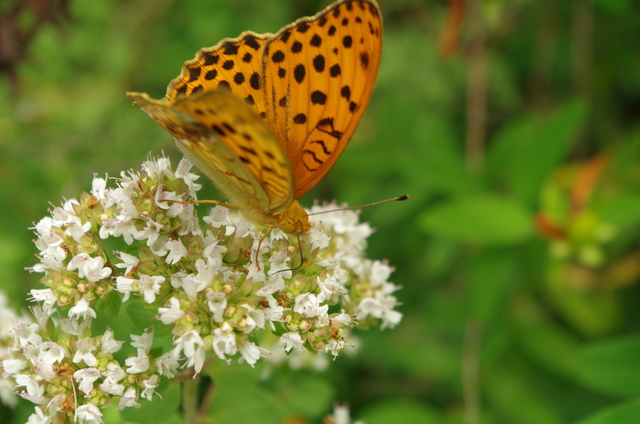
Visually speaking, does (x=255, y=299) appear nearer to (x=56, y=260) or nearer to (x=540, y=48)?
(x=56, y=260)

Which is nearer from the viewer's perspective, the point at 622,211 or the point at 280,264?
the point at 280,264

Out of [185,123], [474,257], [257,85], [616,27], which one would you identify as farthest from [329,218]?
[616,27]

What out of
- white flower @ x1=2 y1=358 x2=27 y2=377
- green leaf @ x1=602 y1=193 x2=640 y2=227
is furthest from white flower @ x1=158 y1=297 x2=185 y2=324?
green leaf @ x1=602 y1=193 x2=640 y2=227

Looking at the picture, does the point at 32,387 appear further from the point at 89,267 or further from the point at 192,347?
the point at 192,347

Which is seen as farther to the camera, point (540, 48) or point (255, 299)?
point (540, 48)

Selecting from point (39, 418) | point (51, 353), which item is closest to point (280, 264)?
point (51, 353)

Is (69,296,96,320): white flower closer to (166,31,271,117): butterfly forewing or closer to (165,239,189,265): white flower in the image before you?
(165,239,189,265): white flower

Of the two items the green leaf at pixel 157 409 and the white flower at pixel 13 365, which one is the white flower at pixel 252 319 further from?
the white flower at pixel 13 365
